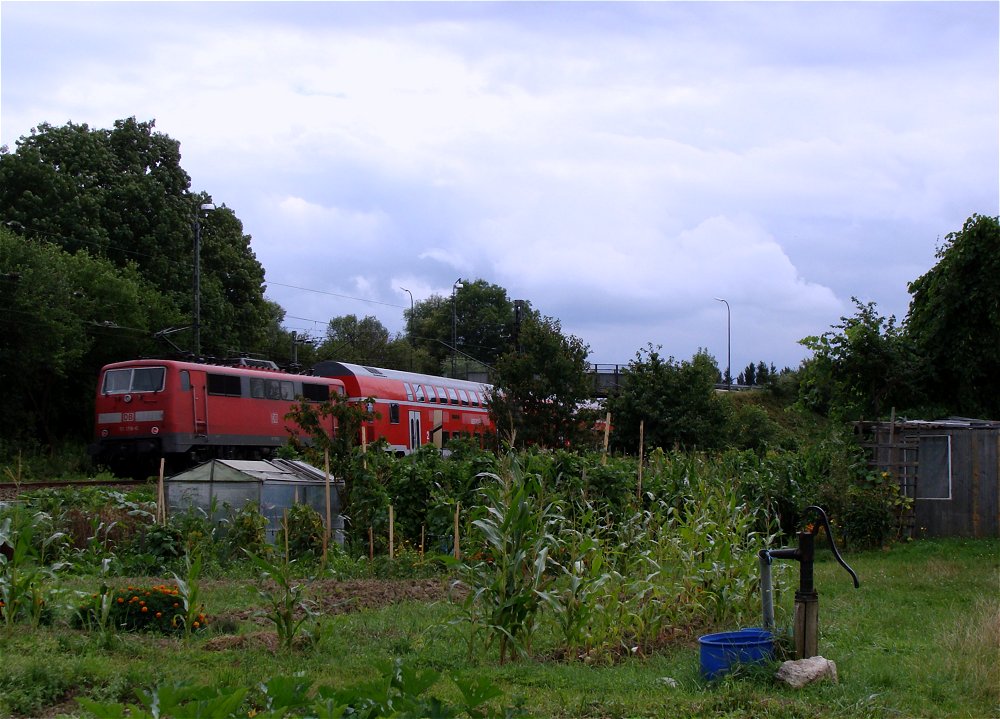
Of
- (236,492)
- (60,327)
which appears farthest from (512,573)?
(60,327)

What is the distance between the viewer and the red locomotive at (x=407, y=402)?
114ft

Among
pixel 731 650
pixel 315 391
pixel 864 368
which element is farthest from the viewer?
pixel 315 391

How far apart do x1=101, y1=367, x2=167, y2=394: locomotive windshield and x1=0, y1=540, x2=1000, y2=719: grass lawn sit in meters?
17.5

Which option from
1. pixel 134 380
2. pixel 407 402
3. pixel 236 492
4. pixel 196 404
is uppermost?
pixel 134 380

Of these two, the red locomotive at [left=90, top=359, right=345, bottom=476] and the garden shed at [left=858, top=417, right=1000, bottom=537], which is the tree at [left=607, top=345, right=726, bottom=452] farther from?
the garden shed at [left=858, top=417, right=1000, bottom=537]

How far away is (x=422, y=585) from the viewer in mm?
11805

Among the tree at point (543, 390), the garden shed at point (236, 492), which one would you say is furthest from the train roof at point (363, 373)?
the garden shed at point (236, 492)

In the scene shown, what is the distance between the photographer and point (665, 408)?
29141 mm

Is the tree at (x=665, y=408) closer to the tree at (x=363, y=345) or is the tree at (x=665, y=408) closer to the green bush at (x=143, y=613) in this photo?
the green bush at (x=143, y=613)

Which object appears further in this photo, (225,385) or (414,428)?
(414,428)

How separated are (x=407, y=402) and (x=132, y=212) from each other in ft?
49.7

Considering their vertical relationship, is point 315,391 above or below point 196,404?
above

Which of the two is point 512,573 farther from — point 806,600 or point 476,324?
point 476,324

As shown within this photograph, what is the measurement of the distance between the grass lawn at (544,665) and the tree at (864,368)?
1068 cm
